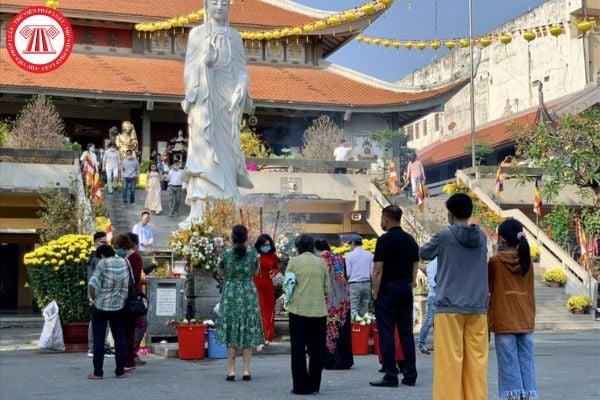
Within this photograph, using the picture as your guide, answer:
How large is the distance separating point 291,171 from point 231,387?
58.5 ft

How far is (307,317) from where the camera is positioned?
8477 millimetres

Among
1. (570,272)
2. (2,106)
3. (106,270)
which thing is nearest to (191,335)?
(106,270)

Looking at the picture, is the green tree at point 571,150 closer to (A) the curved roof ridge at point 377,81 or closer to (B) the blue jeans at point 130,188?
(B) the blue jeans at point 130,188

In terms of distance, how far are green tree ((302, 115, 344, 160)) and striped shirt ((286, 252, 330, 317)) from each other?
64.3 ft

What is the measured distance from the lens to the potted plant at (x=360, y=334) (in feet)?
40.4

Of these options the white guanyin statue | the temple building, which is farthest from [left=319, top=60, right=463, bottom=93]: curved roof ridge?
the white guanyin statue

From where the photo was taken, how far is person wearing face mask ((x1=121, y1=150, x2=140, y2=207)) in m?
21.9

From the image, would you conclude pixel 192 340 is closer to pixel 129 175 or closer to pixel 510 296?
pixel 510 296

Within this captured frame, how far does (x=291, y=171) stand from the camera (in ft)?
86.4

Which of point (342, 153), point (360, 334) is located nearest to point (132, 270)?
point (360, 334)

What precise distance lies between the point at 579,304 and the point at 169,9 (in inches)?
772

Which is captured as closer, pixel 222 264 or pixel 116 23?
pixel 222 264

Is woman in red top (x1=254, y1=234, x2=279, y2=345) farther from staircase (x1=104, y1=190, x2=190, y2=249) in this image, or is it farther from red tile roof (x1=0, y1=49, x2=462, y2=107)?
red tile roof (x1=0, y1=49, x2=462, y2=107)

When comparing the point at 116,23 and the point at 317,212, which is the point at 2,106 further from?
the point at 317,212
